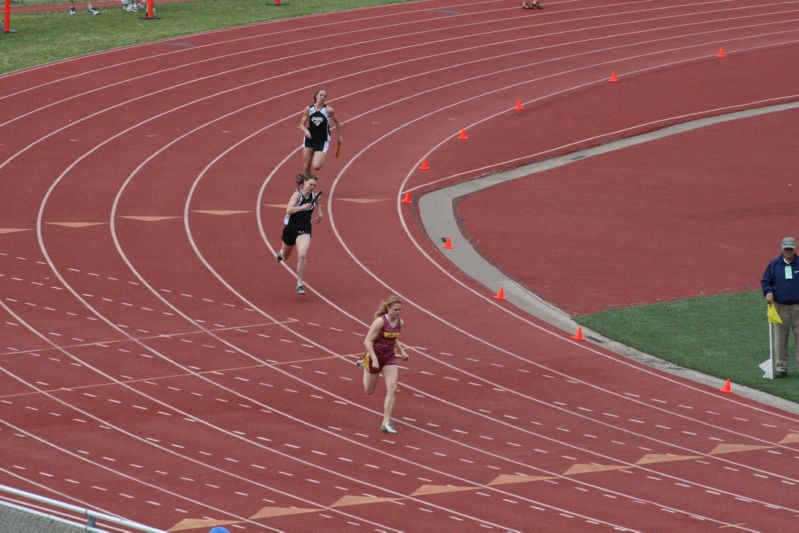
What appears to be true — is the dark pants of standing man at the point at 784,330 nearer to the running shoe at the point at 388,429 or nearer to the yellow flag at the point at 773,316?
the yellow flag at the point at 773,316

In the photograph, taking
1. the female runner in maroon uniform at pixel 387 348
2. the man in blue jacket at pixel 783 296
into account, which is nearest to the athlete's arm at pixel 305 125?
the man in blue jacket at pixel 783 296

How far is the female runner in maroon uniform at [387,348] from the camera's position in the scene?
1467cm

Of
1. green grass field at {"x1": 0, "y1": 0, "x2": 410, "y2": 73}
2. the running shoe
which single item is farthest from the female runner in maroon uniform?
green grass field at {"x1": 0, "y1": 0, "x2": 410, "y2": 73}

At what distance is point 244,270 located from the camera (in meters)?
20.6

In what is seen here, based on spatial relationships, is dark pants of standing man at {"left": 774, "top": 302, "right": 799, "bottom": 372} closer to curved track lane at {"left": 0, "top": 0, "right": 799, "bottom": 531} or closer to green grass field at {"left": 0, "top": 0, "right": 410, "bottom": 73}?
curved track lane at {"left": 0, "top": 0, "right": 799, "bottom": 531}

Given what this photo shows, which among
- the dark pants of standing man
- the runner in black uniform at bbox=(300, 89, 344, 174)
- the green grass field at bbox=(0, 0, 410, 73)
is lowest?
the dark pants of standing man

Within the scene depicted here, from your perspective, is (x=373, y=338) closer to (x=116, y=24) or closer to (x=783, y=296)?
(x=783, y=296)

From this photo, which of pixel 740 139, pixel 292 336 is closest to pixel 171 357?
pixel 292 336

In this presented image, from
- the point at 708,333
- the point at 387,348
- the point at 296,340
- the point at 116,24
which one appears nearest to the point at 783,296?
the point at 708,333

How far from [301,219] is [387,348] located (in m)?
4.88

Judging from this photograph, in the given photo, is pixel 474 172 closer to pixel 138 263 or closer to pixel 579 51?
pixel 138 263

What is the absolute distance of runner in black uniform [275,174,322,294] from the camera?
756 inches

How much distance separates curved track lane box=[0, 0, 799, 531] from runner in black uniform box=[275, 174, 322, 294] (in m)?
0.60

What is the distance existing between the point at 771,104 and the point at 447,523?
21961 mm
